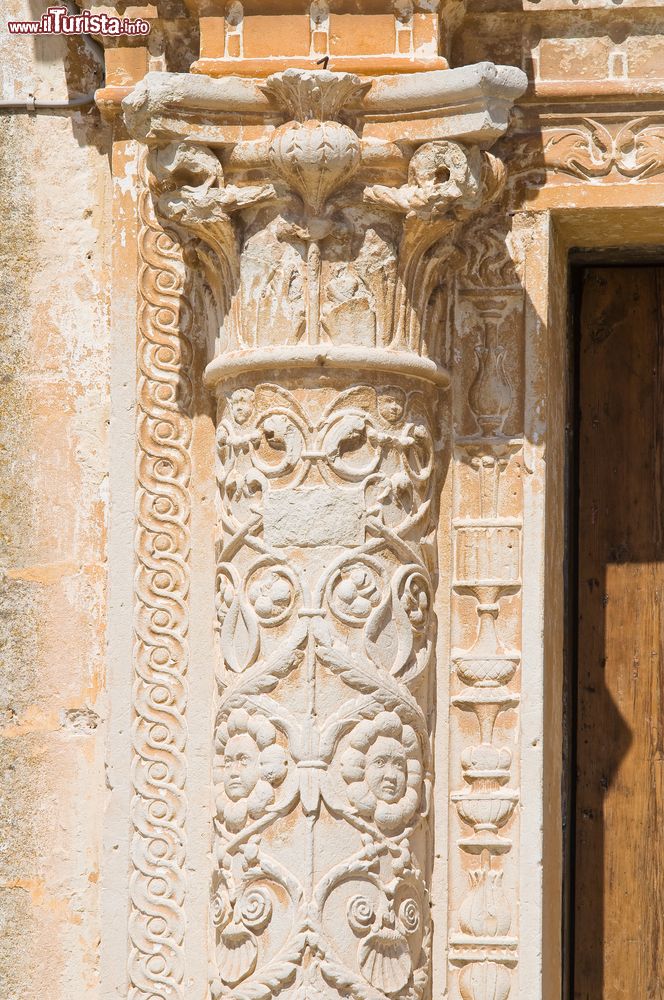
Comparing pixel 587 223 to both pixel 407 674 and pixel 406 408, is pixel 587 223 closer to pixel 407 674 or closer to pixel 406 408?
pixel 406 408

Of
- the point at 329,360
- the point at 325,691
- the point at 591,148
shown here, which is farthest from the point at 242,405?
the point at 591,148

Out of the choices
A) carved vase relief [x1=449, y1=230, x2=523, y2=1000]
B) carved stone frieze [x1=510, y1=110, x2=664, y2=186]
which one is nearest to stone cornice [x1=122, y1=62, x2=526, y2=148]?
carved stone frieze [x1=510, y1=110, x2=664, y2=186]

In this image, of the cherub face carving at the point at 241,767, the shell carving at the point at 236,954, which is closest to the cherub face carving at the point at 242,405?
the cherub face carving at the point at 241,767

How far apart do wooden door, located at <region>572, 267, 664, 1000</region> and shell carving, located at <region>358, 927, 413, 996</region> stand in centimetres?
53

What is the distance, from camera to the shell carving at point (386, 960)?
10.9 ft

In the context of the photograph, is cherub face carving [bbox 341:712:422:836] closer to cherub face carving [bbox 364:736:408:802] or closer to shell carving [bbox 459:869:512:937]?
cherub face carving [bbox 364:736:408:802]

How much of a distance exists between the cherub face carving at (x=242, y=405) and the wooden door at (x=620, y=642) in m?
0.79

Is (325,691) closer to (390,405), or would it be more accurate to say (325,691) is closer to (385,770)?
(385,770)

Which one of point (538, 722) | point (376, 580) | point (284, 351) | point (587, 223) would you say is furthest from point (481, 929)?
point (587, 223)

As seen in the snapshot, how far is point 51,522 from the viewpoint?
12.3 feet

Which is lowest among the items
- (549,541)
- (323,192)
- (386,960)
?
(386,960)

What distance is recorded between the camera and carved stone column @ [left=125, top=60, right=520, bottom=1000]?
335 centimetres

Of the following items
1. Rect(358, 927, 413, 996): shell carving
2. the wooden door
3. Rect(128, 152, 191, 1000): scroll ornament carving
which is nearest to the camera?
Rect(358, 927, 413, 996): shell carving

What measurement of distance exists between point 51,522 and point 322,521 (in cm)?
66
